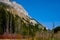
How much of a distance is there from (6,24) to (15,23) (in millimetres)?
3137

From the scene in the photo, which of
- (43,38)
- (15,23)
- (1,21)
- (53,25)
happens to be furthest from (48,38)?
(1,21)

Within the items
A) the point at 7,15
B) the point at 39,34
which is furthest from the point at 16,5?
the point at 39,34

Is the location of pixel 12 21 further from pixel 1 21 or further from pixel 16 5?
pixel 16 5

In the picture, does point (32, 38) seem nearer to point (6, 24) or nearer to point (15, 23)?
point (15, 23)

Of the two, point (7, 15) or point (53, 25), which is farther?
point (7, 15)

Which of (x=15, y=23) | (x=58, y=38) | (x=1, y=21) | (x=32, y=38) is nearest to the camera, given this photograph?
(x=32, y=38)

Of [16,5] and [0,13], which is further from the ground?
[16,5]

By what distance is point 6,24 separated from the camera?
3806cm

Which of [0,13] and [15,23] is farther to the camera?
[0,13]

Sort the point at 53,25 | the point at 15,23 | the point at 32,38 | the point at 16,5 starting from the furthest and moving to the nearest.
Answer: the point at 16,5 → the point at 15,23 → the point at 32,38 → the point at 53,25

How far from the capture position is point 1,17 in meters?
37.0

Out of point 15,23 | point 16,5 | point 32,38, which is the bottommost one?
point 32,38

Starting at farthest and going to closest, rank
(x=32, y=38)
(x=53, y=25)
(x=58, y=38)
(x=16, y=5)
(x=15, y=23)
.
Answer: (x=16, y=5), (x=15, y=23), (x=58, y=38), (x=32, y=38), (x=53, y=25)

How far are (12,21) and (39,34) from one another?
25.8m
